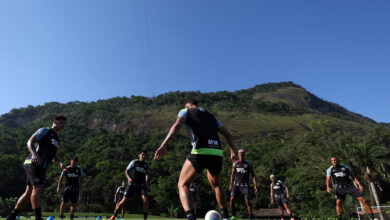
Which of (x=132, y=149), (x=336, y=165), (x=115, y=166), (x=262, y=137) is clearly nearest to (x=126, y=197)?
(x=336, y=165)

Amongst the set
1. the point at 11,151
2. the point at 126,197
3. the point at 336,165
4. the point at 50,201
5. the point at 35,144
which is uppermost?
the point at 11,151

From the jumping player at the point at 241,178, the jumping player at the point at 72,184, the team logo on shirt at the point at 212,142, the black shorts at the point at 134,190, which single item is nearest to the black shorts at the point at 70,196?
the jumping player at the point at 72,184

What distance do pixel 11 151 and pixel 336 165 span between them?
5224 inches

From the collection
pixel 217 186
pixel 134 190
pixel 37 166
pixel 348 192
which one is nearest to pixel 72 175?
pixel 134 190

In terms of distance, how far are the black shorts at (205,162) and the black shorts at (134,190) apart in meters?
5.59

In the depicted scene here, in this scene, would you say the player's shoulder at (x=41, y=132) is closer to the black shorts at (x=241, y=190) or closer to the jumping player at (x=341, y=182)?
the black shorts at (x=241, y=190)

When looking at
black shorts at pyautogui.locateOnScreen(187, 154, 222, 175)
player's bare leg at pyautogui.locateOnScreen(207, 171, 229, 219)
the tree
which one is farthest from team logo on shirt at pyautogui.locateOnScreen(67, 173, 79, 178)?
the tree

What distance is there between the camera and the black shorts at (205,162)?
14.7 ft

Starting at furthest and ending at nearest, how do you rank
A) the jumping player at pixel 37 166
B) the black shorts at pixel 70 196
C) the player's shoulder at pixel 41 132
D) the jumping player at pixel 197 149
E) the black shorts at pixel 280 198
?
1. the black shorts at pixel 280 198
2. the black shorts at pixel 70 196
3. the player's shoulder at pixel 41 132
4. the jumping player at pixel 37 166
5. the jumping player at pixel 197 149

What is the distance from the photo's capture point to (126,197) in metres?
9.20

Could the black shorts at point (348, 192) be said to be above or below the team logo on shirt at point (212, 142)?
below

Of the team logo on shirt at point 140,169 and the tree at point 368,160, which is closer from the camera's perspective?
the team logo on shirt at point 140,169

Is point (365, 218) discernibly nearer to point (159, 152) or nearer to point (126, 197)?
point (126, 197)

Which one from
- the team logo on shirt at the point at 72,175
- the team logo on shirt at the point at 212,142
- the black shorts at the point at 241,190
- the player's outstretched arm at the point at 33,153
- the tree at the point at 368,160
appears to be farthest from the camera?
the tree at the point at 368,160
